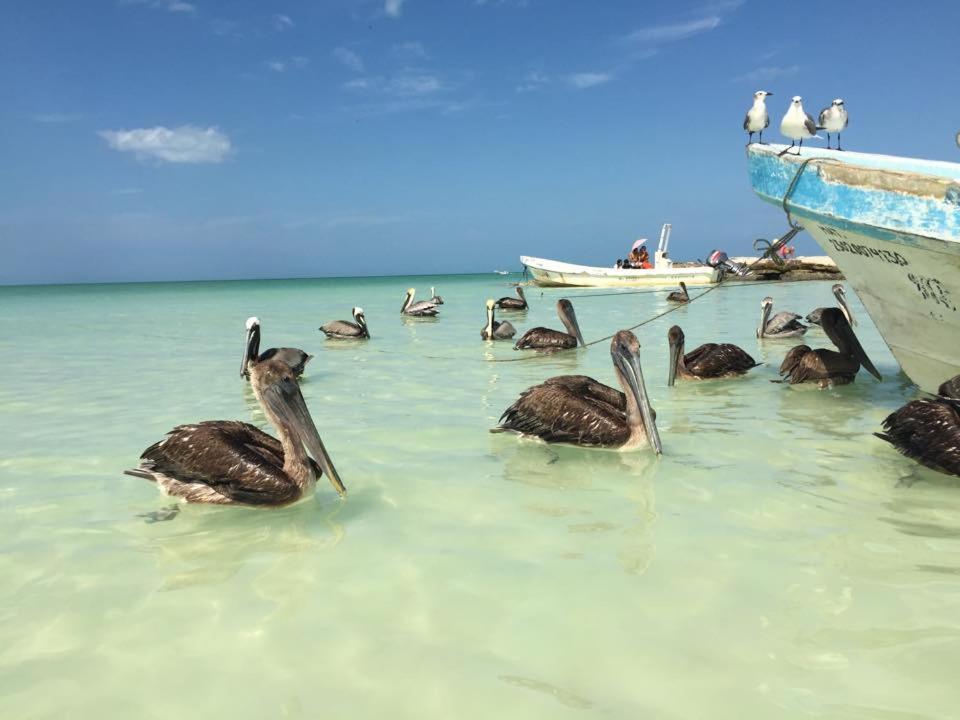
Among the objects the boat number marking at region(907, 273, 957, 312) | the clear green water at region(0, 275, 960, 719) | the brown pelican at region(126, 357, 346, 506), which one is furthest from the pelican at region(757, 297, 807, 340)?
the brown pelican at region(126, 357, 346, 506)

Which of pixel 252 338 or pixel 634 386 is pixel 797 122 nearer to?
pixel 634 386

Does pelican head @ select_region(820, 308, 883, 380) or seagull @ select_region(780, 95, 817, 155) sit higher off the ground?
seagull @ select_region(780, 95, 817, 155)

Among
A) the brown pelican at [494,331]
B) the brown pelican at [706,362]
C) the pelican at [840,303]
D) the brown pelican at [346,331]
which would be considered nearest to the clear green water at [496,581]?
the brown pelican at [706,362]

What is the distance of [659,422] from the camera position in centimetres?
638

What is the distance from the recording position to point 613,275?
34250 mm

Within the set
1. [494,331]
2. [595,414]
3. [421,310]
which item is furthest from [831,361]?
[421,310]

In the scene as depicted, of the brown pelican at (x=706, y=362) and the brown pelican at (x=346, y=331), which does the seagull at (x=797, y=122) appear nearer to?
the brown pelican at (x=706, y=362)

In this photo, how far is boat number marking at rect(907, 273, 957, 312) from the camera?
224 inches

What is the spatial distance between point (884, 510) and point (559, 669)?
2.49 m

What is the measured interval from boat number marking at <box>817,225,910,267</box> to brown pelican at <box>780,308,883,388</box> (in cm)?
134

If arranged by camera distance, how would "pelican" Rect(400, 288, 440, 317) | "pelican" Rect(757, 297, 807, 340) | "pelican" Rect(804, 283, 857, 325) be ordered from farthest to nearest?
"pelican" Rect(400, 288, 440, 317)
"pelican" Rect(757, 297, 807, 340)
"pelican" Rect(804, 283, 857, 325)

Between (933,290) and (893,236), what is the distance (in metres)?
0.62

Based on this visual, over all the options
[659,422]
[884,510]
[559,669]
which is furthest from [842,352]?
[559,669]

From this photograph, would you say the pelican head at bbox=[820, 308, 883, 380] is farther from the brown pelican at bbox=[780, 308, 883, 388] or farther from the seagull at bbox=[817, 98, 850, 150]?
the seagull at bbox=[817, 98, 850, 150]
